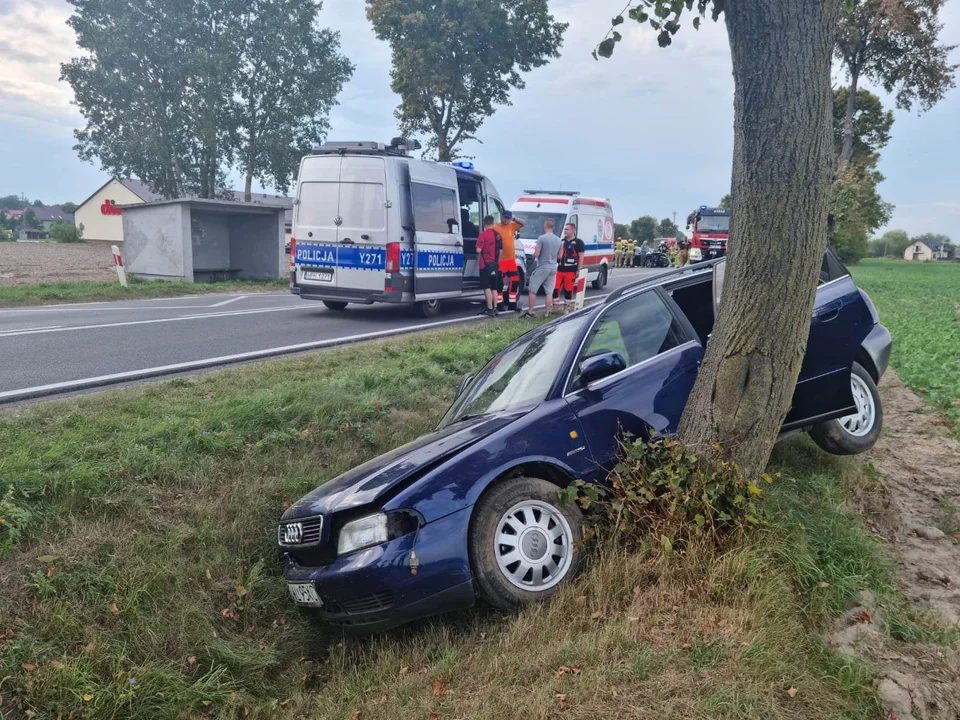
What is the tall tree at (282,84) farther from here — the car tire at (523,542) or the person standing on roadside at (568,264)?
the car tire at (523,542)

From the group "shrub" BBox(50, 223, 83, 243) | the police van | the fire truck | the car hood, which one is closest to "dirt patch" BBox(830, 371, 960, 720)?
the car hood

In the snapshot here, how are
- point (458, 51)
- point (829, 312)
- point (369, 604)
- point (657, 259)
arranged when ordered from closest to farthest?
1. point (369, 604)
2. point (829, 312)
3. point (458, 51)
4. point (657, 259)

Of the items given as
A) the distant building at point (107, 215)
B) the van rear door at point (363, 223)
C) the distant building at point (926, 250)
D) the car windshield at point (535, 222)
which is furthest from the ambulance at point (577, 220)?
the distant building at point (926, 250)

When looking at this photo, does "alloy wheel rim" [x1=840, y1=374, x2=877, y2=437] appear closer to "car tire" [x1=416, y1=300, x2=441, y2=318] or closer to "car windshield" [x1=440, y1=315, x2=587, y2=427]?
"car windshield" [x1=440, y1=315, x2=587, y2=427]

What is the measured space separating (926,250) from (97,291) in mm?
136498

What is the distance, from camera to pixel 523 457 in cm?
410

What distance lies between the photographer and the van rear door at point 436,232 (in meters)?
12.9

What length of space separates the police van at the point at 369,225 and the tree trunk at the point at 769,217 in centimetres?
873

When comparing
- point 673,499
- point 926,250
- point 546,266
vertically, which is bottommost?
point 673,499

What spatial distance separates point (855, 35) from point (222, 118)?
2931cm

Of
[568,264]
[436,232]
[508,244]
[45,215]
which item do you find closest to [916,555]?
[568,264]

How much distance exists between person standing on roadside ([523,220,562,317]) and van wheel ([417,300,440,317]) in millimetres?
1949

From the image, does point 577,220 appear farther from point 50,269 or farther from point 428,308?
point 50,269

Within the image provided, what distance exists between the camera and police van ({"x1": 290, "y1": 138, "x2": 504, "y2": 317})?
40.7 feet
